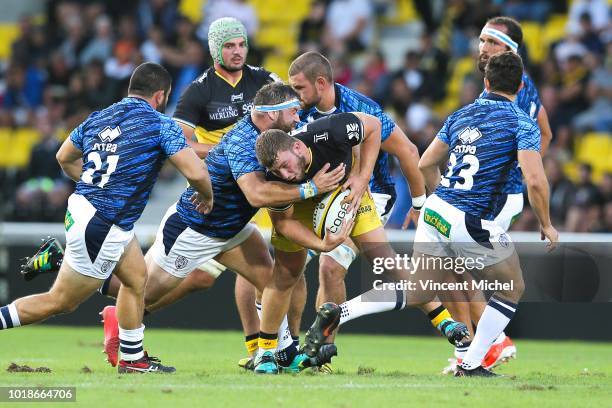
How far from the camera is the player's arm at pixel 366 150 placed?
939 cm

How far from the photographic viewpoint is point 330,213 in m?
9.20

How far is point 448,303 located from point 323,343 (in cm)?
168

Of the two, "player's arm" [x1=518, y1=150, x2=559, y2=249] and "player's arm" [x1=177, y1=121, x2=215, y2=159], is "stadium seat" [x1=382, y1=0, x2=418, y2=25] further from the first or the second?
"player's arm" [x1=518, y1=150, x2=559, y2=249]

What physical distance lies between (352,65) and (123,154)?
11.1 meters

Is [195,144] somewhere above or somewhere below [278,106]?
below

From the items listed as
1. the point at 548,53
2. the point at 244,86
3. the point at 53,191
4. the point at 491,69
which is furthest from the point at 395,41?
the point at 491,69

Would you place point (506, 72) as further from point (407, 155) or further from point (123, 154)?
point (123, 154)

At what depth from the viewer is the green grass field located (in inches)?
313

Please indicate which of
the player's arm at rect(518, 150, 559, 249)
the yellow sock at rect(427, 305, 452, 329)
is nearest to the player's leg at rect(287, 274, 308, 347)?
the yellow sock at rect(427, 305, 452, 329)

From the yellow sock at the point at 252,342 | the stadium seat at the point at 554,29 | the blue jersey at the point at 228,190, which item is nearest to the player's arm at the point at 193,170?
the blue jersey at the point at 228,190

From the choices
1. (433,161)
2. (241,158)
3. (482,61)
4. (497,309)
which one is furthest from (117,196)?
(482,61)

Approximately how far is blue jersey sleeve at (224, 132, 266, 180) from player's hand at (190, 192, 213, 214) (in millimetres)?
349

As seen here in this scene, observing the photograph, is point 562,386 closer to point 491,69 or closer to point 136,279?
point 491,69

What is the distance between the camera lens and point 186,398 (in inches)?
313
